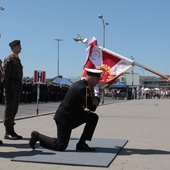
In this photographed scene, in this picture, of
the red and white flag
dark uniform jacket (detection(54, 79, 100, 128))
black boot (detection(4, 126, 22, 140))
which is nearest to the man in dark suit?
dark uniform jacket (detection(54, 79, 100, 128))

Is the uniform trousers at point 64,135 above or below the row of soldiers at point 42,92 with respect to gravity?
below

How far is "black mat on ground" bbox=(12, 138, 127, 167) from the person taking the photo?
6.32 meters

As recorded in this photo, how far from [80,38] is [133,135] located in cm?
327

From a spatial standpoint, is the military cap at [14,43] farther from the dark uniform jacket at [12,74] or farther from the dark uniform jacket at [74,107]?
the dark uniform jacket at [74,107]

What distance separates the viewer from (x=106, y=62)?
8.70 metres

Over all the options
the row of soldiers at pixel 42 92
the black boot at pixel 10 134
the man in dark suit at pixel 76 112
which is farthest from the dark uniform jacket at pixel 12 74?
the row of soldiers at pixel 42 92

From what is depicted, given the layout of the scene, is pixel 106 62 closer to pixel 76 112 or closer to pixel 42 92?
pixel 76 112

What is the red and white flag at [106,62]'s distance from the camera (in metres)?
8.57

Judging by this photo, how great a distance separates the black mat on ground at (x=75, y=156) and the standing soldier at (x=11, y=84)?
5.00ft

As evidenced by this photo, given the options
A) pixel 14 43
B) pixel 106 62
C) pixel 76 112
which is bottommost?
pixel 76 112

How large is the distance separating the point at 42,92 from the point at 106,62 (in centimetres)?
2430

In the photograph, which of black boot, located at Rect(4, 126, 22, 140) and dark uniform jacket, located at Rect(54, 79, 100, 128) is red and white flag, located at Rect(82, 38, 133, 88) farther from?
black boot, located at Rect(4, 126, 22, 140)

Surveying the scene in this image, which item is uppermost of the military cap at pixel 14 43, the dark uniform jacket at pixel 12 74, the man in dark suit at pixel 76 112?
the military cap at pixel 14 43

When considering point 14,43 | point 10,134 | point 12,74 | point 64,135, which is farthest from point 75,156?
point 14,43
